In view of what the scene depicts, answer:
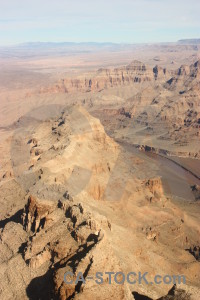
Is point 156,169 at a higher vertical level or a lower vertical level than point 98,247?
lower

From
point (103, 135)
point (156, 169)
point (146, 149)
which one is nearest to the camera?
point (103, 135)

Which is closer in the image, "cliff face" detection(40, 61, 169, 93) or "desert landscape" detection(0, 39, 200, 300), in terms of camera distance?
"desert landscape" detection(0, 39, 200, 300)

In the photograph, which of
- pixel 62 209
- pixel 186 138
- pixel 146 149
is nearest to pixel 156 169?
pixel 146 149

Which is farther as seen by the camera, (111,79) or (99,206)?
(111,79)

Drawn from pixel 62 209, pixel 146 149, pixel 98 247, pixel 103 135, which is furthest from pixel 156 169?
pixel 98 247

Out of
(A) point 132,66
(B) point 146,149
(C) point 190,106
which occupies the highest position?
(A) point 132,66

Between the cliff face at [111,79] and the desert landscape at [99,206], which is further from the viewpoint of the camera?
the cliff face at [111,79]

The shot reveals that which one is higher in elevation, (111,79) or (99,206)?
(111,79)

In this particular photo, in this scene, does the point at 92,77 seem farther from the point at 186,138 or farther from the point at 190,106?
the point at 186,138

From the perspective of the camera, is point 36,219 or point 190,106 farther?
point 190,106

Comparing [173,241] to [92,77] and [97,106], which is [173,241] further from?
[92,77]

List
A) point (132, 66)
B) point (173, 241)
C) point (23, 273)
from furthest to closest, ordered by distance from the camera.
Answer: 1. point (132, 66)
2. point (173, 241)
3. point (23, 273)
